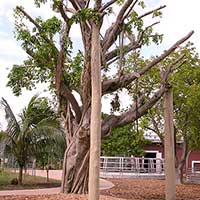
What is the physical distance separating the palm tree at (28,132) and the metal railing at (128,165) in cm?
1398

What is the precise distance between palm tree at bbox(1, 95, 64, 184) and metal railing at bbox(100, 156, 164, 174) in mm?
13981

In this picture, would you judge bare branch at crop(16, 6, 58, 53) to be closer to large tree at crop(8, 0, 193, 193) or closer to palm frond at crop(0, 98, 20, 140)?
large tree at crop(8, 0, 193, 193)

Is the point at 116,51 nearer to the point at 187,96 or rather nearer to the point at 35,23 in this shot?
the point at 35,23

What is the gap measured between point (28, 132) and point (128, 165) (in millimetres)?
15876

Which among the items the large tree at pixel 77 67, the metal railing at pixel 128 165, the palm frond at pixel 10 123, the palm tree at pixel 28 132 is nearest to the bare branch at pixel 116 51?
the large tree at pixel 77 67

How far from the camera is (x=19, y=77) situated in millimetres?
15367

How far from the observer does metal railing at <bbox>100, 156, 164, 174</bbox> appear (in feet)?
104

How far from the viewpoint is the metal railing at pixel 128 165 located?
31.8 meters

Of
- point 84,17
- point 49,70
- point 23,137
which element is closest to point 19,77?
point 49,70

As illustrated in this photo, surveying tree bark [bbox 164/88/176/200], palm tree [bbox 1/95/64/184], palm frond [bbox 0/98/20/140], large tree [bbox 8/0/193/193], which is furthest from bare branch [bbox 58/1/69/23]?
palm frond [bbox 0/98/20/140]

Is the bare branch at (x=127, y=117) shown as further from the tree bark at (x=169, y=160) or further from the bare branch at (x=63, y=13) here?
the bare branch at (x=63, y=13)

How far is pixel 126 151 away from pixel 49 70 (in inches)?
838

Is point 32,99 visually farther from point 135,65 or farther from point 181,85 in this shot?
point 181,85

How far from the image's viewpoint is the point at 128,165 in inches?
1275
